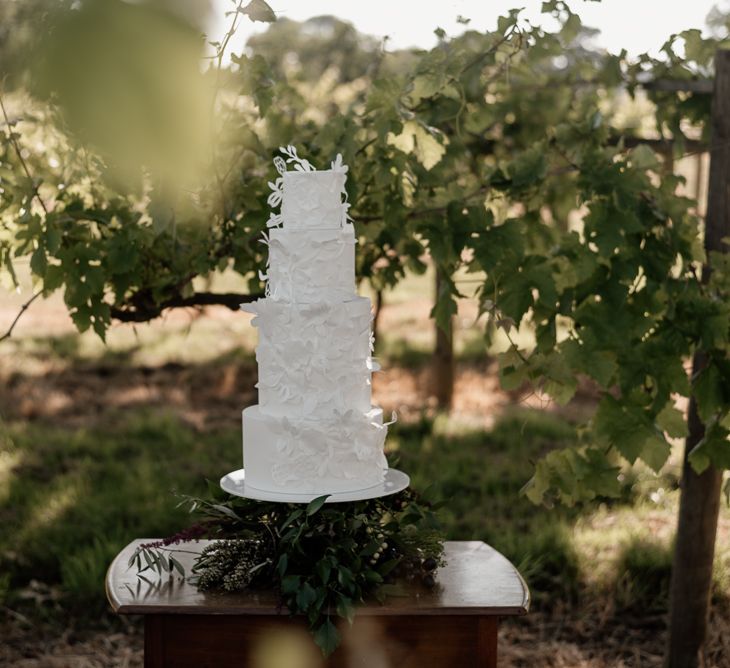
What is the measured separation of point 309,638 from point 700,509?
57.8 inches

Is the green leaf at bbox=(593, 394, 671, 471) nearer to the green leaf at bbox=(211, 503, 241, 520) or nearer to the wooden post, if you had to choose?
the wooden post

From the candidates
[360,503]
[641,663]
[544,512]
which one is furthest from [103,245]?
[544,512]

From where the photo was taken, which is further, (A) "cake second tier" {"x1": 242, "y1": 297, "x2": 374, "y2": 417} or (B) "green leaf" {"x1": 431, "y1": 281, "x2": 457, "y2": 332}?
(B) "green leaf" {"x1": 431, "y1": 281, "x2": 457, "y2": 332}

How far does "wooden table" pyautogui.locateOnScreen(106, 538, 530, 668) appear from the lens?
2305 mm

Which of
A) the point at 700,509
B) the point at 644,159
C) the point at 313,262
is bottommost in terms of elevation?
the point at 700,509

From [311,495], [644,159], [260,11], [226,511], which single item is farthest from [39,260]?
[644,159]

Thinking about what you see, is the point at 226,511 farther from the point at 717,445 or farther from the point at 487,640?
the point at 717,445

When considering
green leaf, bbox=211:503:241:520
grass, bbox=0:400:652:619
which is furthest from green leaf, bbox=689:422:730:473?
grass, bbox=0:400:652:619

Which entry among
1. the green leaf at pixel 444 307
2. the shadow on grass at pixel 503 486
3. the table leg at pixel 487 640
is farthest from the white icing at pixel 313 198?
the shadow on grass at pixel 503 486

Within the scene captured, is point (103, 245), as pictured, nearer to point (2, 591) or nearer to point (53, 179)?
point (53, 179)

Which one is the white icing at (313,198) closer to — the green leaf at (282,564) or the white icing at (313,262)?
the white icing at (313,262)

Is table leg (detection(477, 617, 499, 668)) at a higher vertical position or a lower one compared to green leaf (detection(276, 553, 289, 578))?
lower

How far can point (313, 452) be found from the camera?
2377 millimetres

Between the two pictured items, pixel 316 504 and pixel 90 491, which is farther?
pixel 90 491
